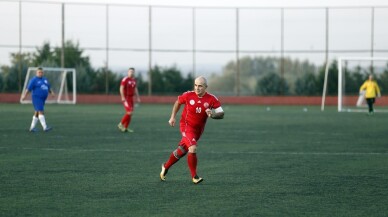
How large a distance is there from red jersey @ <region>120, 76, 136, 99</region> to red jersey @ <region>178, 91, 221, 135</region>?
38.6 ft

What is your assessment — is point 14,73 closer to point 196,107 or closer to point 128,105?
point 128,105

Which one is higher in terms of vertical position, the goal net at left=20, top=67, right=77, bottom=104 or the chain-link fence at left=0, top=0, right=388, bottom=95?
the chain-link fence at left=0, top=0, right=388, bottom=95

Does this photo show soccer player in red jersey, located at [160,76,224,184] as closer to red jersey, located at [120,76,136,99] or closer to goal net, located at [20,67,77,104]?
red jersey, located at [120,76,136,99]

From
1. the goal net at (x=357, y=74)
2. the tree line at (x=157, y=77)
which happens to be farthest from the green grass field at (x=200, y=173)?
the tree line at (x=157, y=77)

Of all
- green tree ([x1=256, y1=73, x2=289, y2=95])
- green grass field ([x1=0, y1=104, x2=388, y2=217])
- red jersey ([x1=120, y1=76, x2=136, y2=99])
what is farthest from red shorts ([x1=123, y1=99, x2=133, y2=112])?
green tree ([x1=256, y1=73, x2=289, y2=95])

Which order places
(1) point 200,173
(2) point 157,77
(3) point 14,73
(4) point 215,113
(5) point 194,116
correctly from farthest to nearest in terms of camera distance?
(2) point 157,77, (3) point 14,73, (1) point 200,173, (5) point 194,116, (4) point 215,113

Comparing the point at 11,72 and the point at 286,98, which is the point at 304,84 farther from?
the point at 11,72

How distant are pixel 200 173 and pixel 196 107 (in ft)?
5.20

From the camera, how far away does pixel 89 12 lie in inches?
2132

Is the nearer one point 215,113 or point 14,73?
point 215,113

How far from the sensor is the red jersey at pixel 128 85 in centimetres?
2303

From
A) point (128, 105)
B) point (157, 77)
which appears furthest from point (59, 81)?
point (128, 105)

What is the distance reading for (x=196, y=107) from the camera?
11.2m

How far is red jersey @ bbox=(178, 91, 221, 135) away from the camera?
11.2m
